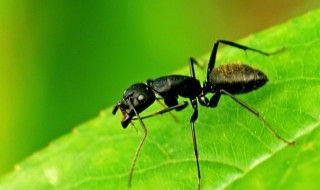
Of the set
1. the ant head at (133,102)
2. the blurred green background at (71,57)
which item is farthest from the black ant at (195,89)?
the blurred green background at (71,57)

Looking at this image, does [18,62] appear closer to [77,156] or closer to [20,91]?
[20,91]

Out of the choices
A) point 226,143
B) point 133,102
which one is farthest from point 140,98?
point 226,143

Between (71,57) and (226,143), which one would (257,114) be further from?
(71,57)

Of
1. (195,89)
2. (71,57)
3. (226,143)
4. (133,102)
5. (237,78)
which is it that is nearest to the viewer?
(226,143)

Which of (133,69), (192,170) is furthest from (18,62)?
(192,170)

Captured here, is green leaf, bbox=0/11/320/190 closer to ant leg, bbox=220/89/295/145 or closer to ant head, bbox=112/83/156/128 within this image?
ant leg, bbox=220/89/295/145

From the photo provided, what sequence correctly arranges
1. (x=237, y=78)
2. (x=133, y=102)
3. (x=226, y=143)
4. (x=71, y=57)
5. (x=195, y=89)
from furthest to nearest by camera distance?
(x=71, y=57) < (x=195, y=89) < (x=133, y=102) < (x=237, y=78) < (x=226, y=143)
